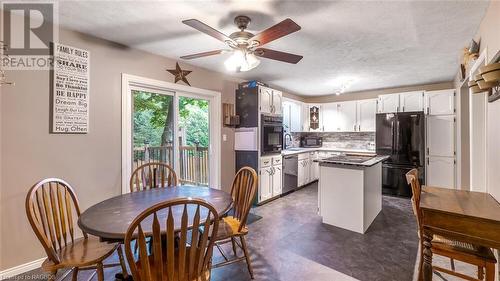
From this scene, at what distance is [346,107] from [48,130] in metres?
5.74

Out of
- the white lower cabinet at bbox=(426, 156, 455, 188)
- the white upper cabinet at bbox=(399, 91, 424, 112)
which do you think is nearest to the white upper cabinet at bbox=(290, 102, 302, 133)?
the white upper cabinet at bbox=(399, 91, 424, 112)

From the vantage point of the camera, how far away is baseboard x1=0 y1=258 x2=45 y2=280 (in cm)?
199

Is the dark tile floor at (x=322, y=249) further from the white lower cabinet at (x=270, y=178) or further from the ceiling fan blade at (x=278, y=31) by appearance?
the ceiling fan blade at (x=278, y=31)

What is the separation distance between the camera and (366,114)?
5414 millimetres

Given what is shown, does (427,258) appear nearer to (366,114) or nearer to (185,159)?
(185,159)

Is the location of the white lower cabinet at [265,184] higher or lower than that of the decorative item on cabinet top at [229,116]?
lower

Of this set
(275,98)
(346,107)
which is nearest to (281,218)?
(275,98)

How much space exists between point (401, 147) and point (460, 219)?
3537 millimetres

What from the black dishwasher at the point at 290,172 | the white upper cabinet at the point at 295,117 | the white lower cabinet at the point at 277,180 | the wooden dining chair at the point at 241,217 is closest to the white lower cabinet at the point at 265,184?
the white lower cabinet at the point at 277,180

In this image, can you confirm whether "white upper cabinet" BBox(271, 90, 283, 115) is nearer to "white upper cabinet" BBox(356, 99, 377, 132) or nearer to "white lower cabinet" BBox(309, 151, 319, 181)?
"white lower cabinet" BBox(309, 151, 319, 181)

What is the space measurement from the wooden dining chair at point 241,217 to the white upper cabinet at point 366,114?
4.30 meters

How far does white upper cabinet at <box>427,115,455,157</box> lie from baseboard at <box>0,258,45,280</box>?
6173 mm

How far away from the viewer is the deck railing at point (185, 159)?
312 centimetres

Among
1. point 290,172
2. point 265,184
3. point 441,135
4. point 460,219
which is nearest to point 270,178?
point 265,184
